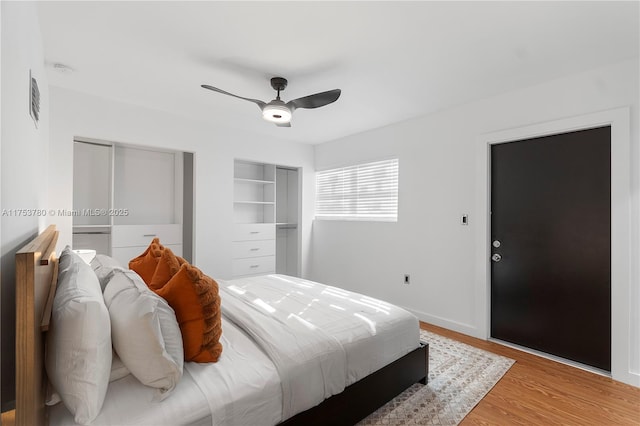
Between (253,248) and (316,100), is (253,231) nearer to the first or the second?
(253,248)

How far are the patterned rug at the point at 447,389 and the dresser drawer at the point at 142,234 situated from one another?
299 centimetres

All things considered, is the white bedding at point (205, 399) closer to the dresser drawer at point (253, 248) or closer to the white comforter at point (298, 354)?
the white comforter at point (298, 354)

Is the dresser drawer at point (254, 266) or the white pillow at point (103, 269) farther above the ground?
the white pillow at point (103, 269)

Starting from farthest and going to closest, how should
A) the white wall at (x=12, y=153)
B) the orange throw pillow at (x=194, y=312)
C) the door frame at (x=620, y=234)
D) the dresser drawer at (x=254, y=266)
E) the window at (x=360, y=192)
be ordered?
the dresser drawer at (x=254, y=266) < the window at (x=360, y=192) < the door frame at (x=620, y=234) < the orange throw pillow at (x=194, y=312) < the white wall at (x=12, y=153)

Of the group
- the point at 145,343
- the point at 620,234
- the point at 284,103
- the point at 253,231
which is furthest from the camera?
the point at 253,231

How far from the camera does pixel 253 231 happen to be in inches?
172

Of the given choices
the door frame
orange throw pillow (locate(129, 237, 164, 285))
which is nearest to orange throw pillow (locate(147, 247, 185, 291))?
orange throw pillow (locate(129, 237, 164, 285))

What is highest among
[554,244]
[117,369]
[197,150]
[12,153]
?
[197,150]

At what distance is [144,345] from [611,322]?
3.25m

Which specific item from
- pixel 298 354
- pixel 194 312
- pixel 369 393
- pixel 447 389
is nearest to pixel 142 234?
pixel 194 312

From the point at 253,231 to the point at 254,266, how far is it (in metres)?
0.51

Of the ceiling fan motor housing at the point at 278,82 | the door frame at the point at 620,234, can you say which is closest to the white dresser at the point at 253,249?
the ceiling fan motor housing at the point at 278,82

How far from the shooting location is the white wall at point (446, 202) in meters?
2.39

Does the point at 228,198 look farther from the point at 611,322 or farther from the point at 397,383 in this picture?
the point at 611,322
